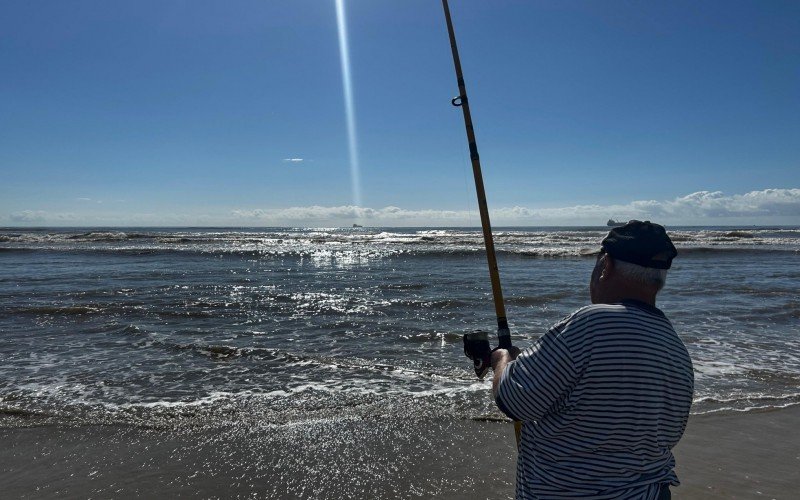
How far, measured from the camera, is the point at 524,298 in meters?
13.6

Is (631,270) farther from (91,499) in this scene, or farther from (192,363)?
(192,363)

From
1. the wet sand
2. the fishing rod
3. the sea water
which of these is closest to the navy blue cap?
the fishing rod

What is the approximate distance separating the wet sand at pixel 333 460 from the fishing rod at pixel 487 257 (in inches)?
66.7

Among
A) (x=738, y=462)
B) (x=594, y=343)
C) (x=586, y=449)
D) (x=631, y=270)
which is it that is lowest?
(x=738, y=462)

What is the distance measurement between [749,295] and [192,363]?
570 inches

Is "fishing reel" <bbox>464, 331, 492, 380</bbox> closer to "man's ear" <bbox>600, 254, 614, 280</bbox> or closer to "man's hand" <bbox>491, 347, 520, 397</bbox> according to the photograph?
"man's hand" <bbox>491, 347, 520, 397</bbox>

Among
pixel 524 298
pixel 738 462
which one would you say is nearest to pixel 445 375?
pixel 738 462

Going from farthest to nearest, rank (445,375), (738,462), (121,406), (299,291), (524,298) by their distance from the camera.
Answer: (299,291)
(524,298)
(445,375)
(121,406)
(738,462)

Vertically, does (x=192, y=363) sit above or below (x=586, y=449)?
below

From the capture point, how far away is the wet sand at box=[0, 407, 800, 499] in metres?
4.08

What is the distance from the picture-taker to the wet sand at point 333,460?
4.08 meters

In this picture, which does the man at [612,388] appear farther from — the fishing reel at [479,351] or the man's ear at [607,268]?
the fishing reel at [479,351]

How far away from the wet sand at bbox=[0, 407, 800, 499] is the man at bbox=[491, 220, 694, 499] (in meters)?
2.29

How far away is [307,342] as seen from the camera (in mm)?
9094
